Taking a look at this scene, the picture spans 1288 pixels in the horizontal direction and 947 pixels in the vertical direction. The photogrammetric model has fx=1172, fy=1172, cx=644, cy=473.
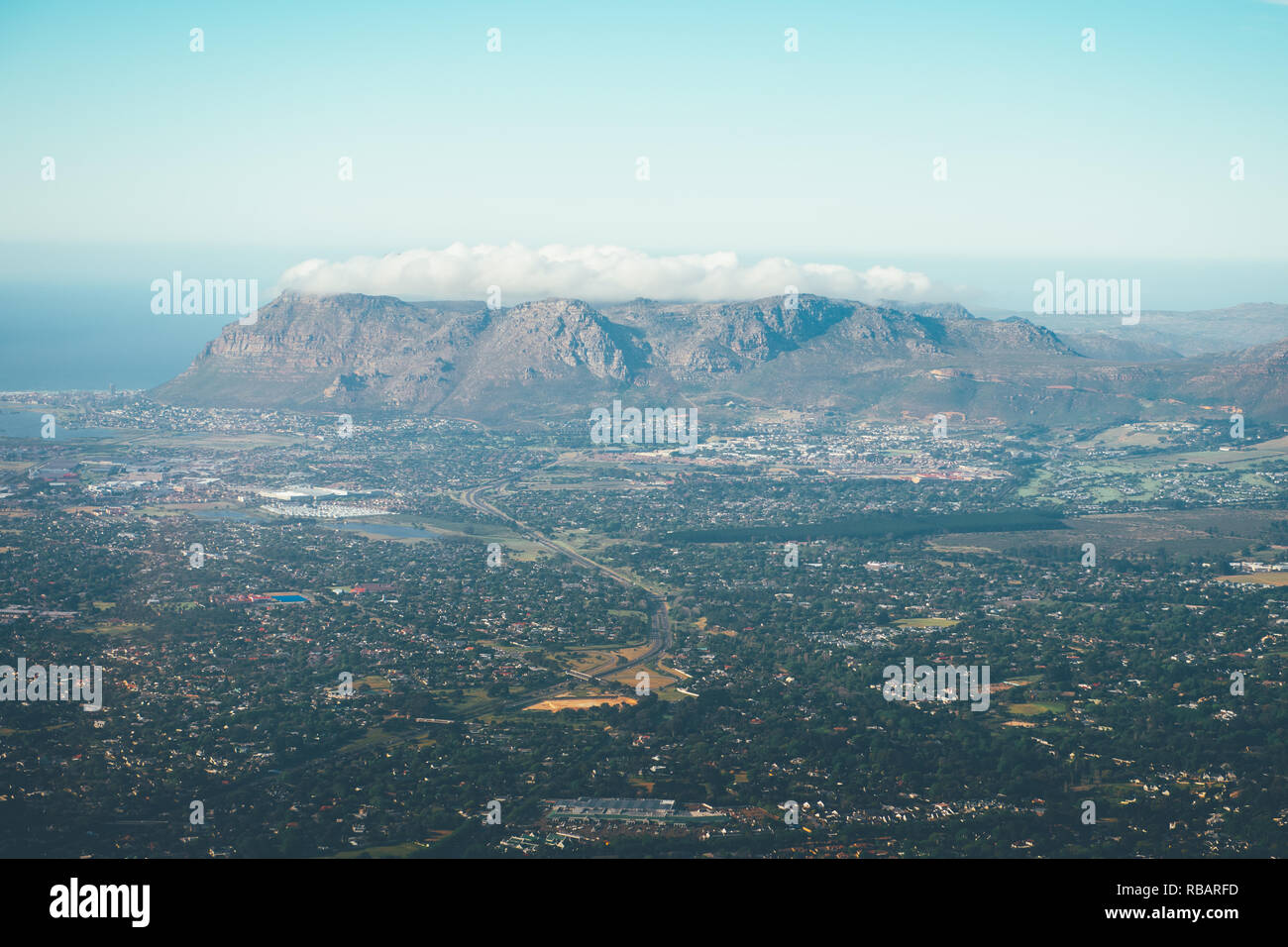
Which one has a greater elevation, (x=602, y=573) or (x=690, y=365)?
(x=690, y=365)

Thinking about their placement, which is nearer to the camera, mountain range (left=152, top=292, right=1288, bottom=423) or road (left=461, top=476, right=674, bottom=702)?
road (left=461, top=476, right=674, bottom=702)

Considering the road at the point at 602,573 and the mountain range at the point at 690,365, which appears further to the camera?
the mountain range at the point at 690,365

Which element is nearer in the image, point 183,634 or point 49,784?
point 49,784

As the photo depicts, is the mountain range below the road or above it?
above

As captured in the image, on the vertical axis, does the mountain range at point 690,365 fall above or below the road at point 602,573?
above

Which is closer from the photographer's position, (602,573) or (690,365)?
(602,573)
